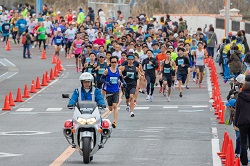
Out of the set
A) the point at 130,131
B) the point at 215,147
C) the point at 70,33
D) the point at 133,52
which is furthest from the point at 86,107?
the point at 70,33

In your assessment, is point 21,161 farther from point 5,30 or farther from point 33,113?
point 5,30

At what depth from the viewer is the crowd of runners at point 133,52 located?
27.8m

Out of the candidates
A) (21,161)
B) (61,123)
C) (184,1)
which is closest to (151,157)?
(21,161)

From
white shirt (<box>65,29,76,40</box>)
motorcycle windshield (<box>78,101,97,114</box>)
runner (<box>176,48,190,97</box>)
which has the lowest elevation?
runner (<box>176,48,190,97</box>)

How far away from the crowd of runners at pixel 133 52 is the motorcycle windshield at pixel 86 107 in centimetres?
613

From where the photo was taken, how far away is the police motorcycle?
17203mm

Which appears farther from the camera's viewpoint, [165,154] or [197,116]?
[197,116]

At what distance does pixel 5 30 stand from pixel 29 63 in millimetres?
9154

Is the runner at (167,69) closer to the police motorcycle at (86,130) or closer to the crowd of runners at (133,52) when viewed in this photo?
the crowd of runners at (133,52)

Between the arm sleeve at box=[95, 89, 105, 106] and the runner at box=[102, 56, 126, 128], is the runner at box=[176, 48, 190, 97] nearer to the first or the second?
the runner at box=[102, 56, 126, 128]

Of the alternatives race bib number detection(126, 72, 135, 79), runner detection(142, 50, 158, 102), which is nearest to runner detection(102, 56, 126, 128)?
race bib number detection(126, 72, 135, 79)

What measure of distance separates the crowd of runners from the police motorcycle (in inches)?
247

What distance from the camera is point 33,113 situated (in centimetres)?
2833

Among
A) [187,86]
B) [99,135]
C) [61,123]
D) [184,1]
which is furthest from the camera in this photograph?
[184,1]
